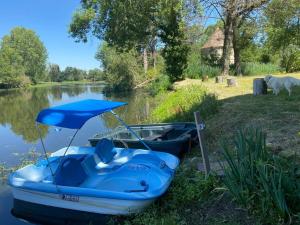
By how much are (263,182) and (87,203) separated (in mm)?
2730

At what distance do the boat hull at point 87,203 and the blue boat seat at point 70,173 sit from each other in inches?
10.8

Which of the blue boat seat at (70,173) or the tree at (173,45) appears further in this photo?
the tree at (173,45)

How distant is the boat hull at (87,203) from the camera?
5.27 metres

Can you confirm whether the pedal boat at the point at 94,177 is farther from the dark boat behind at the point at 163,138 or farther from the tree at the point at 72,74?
the tree at the point at 72,74

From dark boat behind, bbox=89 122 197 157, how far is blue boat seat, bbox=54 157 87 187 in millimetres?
2224

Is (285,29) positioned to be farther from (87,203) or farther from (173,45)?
(87,203)

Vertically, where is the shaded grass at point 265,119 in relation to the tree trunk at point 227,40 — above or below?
below

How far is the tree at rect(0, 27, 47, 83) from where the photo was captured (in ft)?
272

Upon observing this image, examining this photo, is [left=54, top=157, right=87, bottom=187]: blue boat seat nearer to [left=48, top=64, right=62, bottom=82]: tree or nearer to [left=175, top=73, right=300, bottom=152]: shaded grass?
[left=175, top=73, right=300, bottom=152]: shaded grass

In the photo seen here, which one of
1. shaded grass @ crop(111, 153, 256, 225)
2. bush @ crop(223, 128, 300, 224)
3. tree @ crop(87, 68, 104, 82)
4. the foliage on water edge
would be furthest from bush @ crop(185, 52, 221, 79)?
tree @ crop(87, 68, 104, 82)

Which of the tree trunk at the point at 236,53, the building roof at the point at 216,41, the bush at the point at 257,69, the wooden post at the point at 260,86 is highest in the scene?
the building roof at the point at 216,41

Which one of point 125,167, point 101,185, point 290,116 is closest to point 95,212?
point 101,185

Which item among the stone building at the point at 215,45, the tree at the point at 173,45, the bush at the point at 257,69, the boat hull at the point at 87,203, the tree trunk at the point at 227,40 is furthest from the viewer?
the stone building at the point at 215,45

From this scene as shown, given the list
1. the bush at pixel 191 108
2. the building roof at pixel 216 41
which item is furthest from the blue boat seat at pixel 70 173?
the building roof at pixel 216 41
